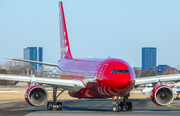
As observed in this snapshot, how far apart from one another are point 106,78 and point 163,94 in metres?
5.19

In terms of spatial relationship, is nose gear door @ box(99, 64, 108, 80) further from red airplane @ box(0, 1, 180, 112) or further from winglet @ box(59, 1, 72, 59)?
winglet @ box(59, 1, 72, 59)

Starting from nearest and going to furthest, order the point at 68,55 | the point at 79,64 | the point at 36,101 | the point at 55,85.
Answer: the point at 36,101 < the point at 55,85 < the point at 79,64 < the point at 68,55

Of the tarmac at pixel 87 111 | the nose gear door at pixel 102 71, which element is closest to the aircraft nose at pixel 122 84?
the nose gear door at pixel 102 71

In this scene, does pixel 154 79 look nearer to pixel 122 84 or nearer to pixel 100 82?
pixel 122 84

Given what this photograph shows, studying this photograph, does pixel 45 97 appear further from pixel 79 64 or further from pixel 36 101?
pixel 79 64

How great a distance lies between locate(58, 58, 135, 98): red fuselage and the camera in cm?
2336

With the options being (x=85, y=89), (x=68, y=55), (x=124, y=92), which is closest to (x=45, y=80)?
(x=85, y=89)

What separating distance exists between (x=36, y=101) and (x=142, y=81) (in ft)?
26.1

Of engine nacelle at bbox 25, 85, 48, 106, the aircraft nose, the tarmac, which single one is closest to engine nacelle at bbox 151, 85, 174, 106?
the tarmac

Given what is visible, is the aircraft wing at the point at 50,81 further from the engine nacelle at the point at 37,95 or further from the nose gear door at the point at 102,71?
the nose gear door at the point at 102,71

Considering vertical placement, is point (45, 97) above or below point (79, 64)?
below

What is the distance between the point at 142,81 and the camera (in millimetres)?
27109

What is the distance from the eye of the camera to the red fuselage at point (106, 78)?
76.6 feet

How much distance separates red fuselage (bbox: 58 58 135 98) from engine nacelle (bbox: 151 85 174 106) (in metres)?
2.89
